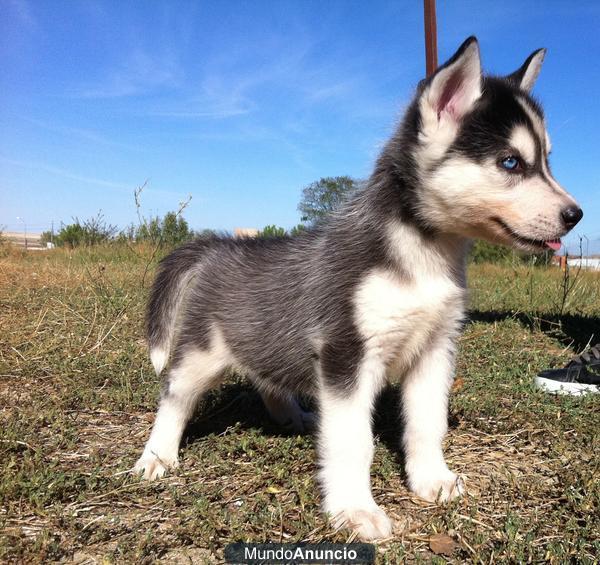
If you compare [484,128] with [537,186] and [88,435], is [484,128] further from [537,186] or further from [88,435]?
[88,435]

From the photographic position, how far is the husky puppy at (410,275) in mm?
2463

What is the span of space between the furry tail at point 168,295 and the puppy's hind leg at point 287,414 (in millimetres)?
776

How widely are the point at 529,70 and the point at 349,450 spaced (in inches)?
90.4

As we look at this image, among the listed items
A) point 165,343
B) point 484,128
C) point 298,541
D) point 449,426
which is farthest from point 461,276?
point 165,343

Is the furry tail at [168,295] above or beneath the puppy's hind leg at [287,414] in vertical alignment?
above

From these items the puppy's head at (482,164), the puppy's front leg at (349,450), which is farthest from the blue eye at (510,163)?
the puppy's front leg at (349,450)

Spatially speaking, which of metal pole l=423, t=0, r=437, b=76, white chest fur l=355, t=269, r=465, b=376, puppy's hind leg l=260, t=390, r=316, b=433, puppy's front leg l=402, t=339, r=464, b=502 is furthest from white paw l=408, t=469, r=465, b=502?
metal pole l=423, t=0, r=437, b=76

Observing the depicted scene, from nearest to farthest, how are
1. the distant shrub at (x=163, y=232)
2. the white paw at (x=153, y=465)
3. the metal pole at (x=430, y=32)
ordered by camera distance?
the white paw at (x=153, y=465) < the metal pole at (x=430, y=32) < the distant shrub at (x=163, y=232)

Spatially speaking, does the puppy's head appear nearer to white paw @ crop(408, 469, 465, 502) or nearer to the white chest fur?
the white chest fur

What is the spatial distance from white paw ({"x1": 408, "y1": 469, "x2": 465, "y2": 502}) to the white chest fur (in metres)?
0.61

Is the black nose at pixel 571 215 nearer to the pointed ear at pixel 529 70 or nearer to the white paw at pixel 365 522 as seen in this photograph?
the pointed ear at pixel 529 70

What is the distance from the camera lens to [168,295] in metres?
3.46

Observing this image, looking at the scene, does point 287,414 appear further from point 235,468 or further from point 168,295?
point 168,295

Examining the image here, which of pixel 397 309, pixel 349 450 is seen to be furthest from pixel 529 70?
pixel 349 450
